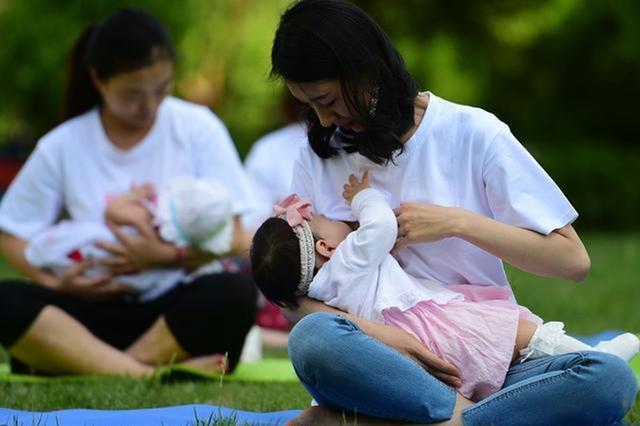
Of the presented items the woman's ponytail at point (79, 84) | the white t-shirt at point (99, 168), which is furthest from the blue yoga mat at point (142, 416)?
the woman's ponytail at point (79, 84)

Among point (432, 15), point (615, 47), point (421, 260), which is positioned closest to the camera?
point (421, 260)

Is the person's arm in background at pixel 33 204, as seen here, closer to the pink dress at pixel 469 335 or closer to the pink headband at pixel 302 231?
the pink headband at pixel 302 231

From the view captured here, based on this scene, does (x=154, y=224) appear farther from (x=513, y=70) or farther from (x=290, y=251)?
(x=513, y=70)

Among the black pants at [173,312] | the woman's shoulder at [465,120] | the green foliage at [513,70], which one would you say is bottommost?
the green foliage at [513,70]

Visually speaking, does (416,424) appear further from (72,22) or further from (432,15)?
(432,15)

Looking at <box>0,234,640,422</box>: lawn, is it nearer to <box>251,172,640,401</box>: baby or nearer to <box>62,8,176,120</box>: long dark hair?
<box>251,172,640,401</box>: baby

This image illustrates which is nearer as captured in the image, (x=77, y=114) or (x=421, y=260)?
(x=421, y=260)

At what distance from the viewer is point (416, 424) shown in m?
2.98

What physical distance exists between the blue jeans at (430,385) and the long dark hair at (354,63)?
1.71 ft

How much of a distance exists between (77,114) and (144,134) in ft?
1.09

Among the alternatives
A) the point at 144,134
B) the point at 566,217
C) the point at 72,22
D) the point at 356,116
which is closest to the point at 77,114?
the point at 144,134

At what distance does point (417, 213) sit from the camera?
10.2ft

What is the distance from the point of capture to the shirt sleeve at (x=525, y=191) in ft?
10.1

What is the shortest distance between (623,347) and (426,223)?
2.10ft
